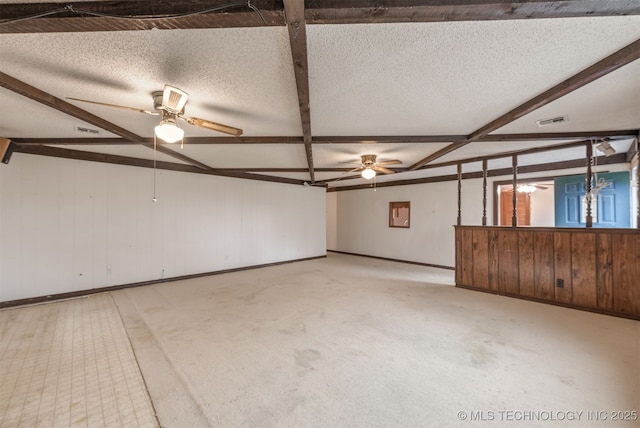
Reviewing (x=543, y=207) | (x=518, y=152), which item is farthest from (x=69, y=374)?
(x=543, y=207)

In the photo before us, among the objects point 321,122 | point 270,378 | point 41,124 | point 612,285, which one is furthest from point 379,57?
point 612,285

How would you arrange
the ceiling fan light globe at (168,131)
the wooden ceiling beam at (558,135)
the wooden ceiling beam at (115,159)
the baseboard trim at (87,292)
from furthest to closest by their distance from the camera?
1. the wooden ceiling beam at (115,159)
2. the baseboard trim at (87,292)
3. the wooden ceiling beam at (558,135)
4. the ceiling fan light globe at (168,131)

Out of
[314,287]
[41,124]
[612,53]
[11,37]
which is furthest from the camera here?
[314,287]

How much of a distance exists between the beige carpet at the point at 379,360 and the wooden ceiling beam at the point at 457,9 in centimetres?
236

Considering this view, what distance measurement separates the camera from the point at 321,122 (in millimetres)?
2869

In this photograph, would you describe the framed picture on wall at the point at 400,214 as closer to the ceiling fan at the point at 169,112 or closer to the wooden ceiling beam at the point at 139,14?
the ceiling fan at the point at 169,112

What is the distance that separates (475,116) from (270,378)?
3219 millimetres

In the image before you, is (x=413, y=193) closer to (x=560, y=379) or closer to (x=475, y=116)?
(x=475, y=116)

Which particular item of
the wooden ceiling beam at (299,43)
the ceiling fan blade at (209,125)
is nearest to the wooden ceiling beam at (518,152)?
the wooden ceiling beam at (299,43)

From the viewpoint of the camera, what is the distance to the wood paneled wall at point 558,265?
3.29 metres

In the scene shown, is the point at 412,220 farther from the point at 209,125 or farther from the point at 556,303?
the point at 209,125

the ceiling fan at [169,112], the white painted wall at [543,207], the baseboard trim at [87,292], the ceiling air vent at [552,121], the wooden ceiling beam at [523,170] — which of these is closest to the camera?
the ceiling fan at [169,112]

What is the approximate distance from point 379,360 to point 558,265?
3.36 meters

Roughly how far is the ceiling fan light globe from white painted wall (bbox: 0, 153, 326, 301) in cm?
324
